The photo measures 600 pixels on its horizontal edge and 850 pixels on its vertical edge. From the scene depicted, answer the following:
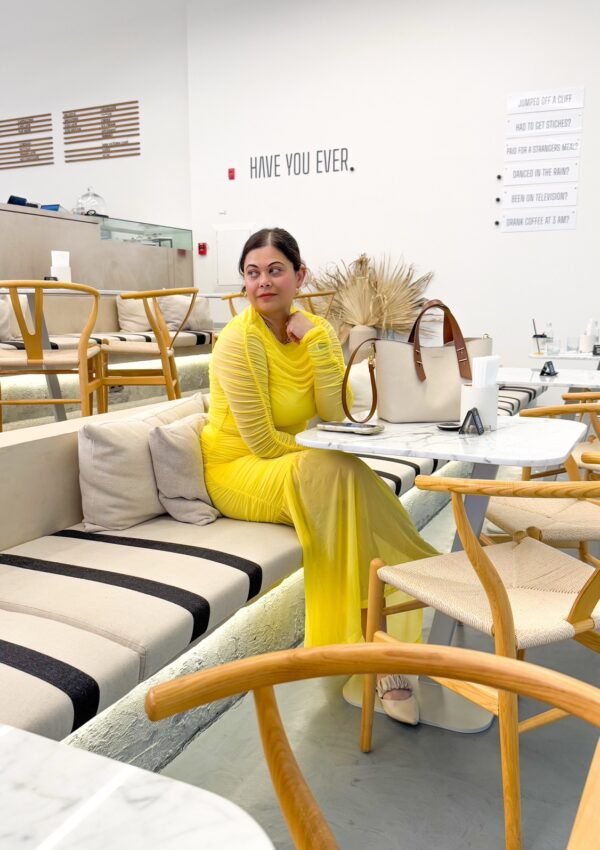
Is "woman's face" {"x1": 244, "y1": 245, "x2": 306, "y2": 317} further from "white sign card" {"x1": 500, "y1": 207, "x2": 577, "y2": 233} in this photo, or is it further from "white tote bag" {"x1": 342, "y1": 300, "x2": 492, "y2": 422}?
"white sign card" {"x1": 500, "y1": 207, "x2": 577, "y2": 233}

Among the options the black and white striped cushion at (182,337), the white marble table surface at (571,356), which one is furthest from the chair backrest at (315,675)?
the black and white striped cushion at (182,337)

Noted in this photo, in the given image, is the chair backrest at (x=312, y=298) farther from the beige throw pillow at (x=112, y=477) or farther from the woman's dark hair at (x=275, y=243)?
the beige throw pillow at (x=112, y=477)

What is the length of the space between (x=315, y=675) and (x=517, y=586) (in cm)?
109

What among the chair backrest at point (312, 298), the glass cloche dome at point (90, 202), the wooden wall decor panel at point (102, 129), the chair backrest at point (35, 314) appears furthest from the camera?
the wooden wall decor panel at point (102, 129)

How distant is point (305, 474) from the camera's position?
6.83 ft

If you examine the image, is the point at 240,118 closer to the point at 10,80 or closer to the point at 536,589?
the point at 10,80

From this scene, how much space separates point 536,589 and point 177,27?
23.6ft

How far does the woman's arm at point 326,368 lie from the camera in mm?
2232

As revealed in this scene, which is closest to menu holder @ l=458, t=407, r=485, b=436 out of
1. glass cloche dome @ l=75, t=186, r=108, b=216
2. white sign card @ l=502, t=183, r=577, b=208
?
white sign card @ l=502, t=183, r=577, b=208

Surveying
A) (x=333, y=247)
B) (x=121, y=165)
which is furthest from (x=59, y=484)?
(x=121, y=165)

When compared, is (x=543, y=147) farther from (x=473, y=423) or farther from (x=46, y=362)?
(x=473, y=423)

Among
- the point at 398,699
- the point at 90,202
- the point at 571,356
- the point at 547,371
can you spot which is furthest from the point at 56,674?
the point at 90,202

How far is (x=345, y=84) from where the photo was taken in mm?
6387

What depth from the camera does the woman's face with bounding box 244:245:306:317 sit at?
2248 mm
